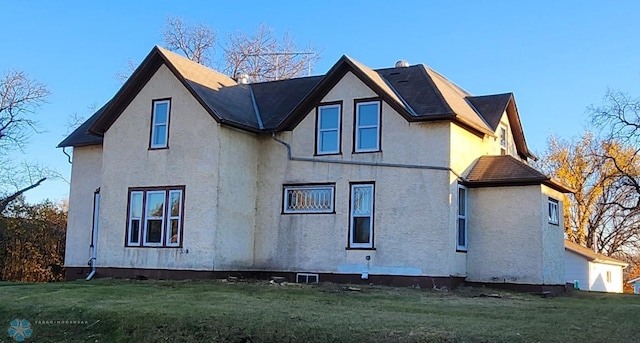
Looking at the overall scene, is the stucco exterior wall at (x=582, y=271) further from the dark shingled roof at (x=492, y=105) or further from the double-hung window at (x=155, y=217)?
the double-hung window at (x=155, y=217)

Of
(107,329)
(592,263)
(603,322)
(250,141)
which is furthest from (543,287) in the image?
(592,263)

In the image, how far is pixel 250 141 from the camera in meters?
21.5

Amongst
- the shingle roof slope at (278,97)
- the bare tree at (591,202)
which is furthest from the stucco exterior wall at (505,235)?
the bare tree at (591,202)

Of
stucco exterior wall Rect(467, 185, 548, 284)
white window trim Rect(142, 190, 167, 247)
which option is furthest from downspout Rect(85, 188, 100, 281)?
stucco exterior wall Rect(467, 185, 548, 284)

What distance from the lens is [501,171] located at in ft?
67.6

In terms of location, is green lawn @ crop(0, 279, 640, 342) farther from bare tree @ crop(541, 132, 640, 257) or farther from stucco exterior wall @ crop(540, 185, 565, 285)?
bare tree @ crop(541, 132, 640, 257)

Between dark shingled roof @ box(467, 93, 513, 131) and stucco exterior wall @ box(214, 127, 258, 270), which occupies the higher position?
dark shingled roof @ box(467, 93, 513, 131)

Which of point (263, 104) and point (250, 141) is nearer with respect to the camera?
point (250, 141)

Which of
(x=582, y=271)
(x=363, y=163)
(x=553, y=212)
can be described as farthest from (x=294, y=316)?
(x=582, y=271)

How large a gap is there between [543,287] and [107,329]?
1270 centimetres

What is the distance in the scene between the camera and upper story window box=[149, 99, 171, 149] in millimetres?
21281

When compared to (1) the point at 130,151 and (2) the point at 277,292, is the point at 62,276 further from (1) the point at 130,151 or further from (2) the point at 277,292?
(2) the point at 277,292

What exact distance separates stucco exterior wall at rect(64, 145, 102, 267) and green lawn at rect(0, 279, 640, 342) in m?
6.80

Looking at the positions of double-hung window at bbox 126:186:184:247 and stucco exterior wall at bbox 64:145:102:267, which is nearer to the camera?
double-hung window at bbox 126:186:184:247
